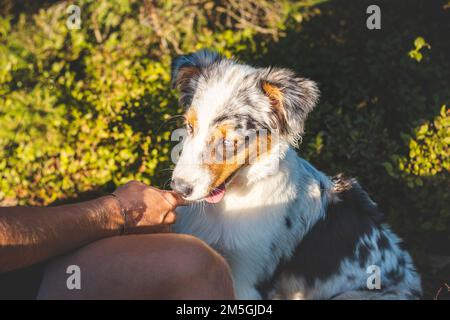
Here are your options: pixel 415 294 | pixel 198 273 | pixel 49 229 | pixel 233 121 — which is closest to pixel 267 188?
pixel 233 121

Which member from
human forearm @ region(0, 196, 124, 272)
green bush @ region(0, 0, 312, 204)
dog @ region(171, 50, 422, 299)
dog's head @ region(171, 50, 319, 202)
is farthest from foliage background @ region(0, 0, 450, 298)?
human forearm @ region(0, 196, 124, 272)

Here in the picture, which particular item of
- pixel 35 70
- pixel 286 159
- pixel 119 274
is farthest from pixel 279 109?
pixel 35 70

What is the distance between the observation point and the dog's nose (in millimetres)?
3113

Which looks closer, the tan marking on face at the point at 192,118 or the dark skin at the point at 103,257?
the dark skin at the point at 103,257

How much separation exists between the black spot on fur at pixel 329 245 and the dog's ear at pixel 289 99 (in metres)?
0.56

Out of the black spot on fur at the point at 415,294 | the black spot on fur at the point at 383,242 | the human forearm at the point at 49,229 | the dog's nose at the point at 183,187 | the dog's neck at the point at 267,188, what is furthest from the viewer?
the black spot on fur at the point at 383,242

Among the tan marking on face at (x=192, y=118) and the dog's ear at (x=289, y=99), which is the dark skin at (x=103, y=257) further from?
the dog's ear at (x=289, y=99)

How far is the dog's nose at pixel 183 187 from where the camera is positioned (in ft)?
10.2

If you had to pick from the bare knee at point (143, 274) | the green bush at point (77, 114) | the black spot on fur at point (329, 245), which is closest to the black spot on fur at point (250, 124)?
the black spot on fur at point (329, 245)

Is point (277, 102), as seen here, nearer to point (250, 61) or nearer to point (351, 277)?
point (351, 277)

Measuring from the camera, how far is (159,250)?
2404 millimetres

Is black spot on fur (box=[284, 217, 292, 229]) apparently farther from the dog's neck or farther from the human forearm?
the human forearm
